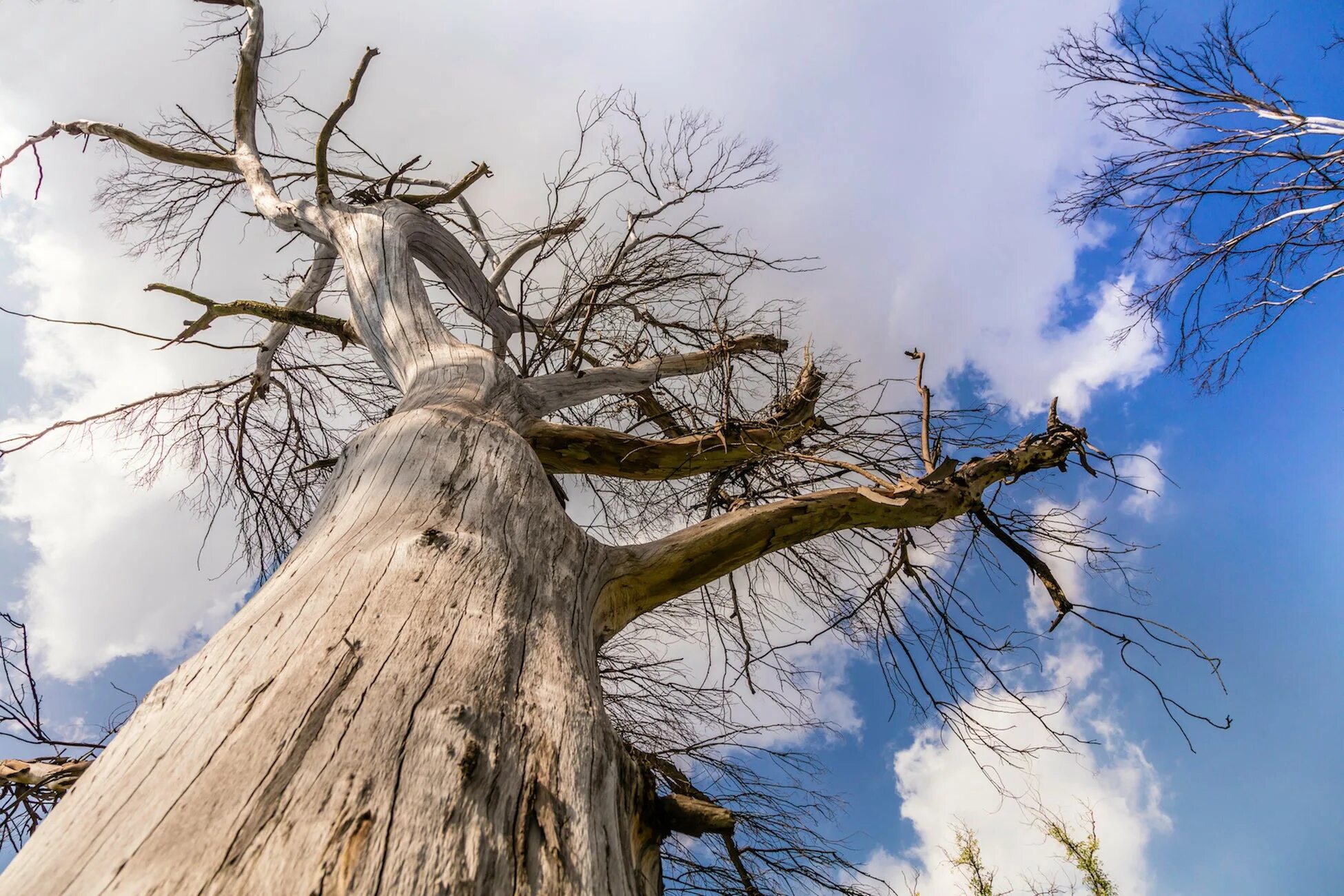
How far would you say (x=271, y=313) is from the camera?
328cm

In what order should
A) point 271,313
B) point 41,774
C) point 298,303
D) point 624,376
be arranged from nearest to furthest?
point 41,774
point 271,313
point 624,376
point 298,303

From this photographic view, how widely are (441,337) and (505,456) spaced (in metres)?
1.02

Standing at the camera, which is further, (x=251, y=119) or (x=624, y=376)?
(x=251, y=119)

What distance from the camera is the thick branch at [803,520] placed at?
2.34 meters

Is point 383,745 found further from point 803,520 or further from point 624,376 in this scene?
point 624,376

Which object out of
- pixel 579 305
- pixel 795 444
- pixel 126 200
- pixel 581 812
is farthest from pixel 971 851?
pixel 126 200

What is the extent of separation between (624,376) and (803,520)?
4.96 ft

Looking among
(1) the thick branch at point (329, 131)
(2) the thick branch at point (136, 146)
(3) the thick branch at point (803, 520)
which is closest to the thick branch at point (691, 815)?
(3) the thick branch at point (803, 520)

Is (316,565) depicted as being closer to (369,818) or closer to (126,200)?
(369,818)

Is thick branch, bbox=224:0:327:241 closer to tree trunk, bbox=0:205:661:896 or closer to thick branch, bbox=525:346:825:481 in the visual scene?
thick branch, bbox=525:346:825:481

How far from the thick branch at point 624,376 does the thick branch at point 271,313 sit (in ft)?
3.35

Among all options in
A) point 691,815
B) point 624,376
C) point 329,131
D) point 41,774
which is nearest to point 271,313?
point 329,131

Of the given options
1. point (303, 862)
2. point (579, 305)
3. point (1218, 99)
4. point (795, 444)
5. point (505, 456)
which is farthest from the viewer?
point (1218, 99)

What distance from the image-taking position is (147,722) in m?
1.09
